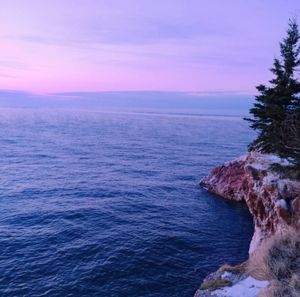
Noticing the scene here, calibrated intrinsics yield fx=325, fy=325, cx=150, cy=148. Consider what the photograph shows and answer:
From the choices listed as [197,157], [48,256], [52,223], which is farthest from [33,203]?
[197,157]

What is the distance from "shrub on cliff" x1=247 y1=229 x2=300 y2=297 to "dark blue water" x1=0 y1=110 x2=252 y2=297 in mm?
6533

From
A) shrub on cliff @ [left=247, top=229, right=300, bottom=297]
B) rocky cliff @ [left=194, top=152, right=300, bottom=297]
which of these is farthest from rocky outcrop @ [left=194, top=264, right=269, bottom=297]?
shrub on cliff @ [left=247, top=229, right=300, bottom=297]

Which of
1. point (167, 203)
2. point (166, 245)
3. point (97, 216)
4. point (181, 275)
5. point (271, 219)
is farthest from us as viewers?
point (167, 203)

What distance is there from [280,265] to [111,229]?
17.3 meters

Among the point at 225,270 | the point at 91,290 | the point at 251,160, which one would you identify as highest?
the point at 251,160

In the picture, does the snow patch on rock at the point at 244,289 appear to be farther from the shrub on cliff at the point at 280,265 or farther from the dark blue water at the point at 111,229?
the dark blue water at the point at 111,229

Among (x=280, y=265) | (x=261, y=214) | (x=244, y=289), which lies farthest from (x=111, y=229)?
(x=280, y=265)

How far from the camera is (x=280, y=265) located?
13.8 meters

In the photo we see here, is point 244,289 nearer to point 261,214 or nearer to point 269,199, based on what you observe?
point 269,199

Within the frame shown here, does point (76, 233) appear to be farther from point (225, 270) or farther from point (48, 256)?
point (225, 270)

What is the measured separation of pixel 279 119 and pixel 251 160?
6075 mm

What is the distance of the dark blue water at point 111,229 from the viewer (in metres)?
20.7

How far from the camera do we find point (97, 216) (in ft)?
102

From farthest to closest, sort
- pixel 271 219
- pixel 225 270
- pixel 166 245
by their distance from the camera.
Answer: pixel 166 245, pixel 271 219, pixel 225 270
